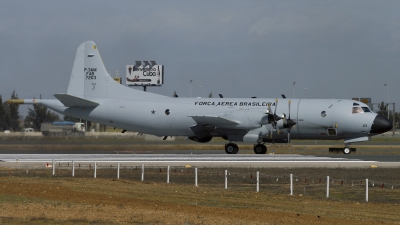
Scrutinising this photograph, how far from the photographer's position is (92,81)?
179 ft

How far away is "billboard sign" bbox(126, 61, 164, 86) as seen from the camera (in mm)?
97500

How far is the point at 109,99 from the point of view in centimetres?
5419

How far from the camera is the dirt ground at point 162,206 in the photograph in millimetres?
18297

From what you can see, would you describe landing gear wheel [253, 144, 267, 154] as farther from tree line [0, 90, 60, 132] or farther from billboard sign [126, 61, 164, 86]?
billboard sign [126, 61, 164, 86]

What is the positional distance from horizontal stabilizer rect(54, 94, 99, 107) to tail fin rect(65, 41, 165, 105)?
118 cm

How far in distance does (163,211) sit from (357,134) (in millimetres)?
34095

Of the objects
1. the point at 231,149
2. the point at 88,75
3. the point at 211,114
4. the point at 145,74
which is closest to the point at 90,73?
the point at 88,75

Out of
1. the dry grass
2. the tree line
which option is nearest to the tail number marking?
the tree line

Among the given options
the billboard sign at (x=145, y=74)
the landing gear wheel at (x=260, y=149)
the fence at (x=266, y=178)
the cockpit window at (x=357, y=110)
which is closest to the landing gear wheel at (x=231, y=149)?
the landing gear wheel at (x=260, y=149)

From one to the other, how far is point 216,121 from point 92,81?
11.7m

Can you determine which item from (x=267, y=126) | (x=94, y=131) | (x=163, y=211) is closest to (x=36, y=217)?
(x=163, y=211)

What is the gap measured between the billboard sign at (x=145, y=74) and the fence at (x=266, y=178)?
55.9 meters

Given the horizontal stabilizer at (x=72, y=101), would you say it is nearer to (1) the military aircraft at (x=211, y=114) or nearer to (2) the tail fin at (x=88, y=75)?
(1) the military aircraft at (x=211, y=114)

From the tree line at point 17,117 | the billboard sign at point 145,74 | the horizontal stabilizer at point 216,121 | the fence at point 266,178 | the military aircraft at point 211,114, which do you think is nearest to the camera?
the fence at point 266,178
